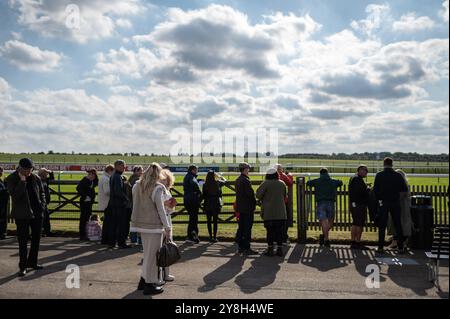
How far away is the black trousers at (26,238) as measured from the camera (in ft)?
24.0

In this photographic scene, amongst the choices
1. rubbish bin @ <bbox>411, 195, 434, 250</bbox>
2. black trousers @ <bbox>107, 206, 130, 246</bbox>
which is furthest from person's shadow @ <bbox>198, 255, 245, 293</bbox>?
rubbish bin @ <bbox>411, 195, 434, 250</bbox>

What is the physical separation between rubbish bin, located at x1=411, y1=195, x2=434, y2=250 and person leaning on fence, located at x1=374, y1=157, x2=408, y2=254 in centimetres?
46

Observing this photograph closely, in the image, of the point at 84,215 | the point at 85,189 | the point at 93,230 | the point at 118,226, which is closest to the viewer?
the point at 118,226

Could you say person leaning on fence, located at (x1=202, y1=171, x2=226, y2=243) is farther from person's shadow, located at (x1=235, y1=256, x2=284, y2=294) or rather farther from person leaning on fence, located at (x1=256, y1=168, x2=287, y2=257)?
person's shadow, located at (x1=235, y1=256, x2=284, y2=294)

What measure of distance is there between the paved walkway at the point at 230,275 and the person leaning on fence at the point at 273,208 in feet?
1.57

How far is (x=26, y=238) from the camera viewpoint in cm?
739

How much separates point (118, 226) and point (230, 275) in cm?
363

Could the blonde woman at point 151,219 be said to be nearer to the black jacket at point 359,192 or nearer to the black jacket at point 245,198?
the black jacket at point 245,198

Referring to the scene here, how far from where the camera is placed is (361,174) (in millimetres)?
9789

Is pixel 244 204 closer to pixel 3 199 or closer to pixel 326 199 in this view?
pixel 326 199

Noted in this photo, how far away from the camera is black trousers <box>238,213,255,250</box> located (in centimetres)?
935

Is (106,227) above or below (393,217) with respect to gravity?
below

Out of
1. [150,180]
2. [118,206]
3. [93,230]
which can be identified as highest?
[150,180]

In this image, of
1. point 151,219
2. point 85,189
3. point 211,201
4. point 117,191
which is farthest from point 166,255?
point 85,189
